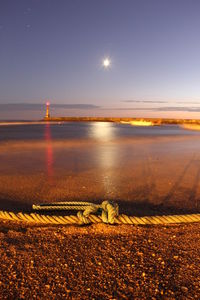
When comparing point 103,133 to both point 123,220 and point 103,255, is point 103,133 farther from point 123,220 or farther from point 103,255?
point 103,255

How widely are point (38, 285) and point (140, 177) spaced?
5.10m

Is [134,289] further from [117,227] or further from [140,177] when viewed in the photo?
[140,177]

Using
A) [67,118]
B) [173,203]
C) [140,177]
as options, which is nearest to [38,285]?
[173,203]

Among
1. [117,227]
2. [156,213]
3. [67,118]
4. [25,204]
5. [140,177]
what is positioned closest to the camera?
[117,227]

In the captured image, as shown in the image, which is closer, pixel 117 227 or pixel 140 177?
pixel 117 227

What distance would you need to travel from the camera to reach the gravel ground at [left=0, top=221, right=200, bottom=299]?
236 centimetres

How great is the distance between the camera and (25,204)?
4.94m

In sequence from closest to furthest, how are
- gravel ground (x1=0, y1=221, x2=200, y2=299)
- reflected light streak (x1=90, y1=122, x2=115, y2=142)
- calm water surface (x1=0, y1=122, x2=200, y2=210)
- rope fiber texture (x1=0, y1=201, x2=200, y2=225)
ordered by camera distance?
gravel ground (x1=0, y1=221, x2=200, y2=299) < rope fiber texture (x1=0, y1=201, x2=200, y2=225) < calm water surface (x1=0, y1=122, x2=200, y2=210) < reflected light streak (x1=90, y1=122, x2=115, y2=142)

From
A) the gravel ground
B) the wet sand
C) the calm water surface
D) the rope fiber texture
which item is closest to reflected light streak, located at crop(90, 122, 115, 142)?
the calm water surface

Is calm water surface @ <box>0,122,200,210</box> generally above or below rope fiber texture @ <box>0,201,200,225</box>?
below

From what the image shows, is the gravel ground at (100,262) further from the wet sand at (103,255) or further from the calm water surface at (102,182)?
the calm water surface at (102,182)

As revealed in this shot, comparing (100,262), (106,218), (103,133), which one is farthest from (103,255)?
(103,133)

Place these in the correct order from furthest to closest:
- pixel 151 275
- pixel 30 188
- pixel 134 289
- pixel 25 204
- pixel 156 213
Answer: pixel 30 188, pixel 25 204, pixel 156 213, pixel 151 275, pixel 134 289

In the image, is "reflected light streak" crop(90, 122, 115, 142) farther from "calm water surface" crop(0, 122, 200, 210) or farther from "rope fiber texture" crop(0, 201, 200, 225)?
"rope fiber texture" crop(0, 201, 200, 225)
